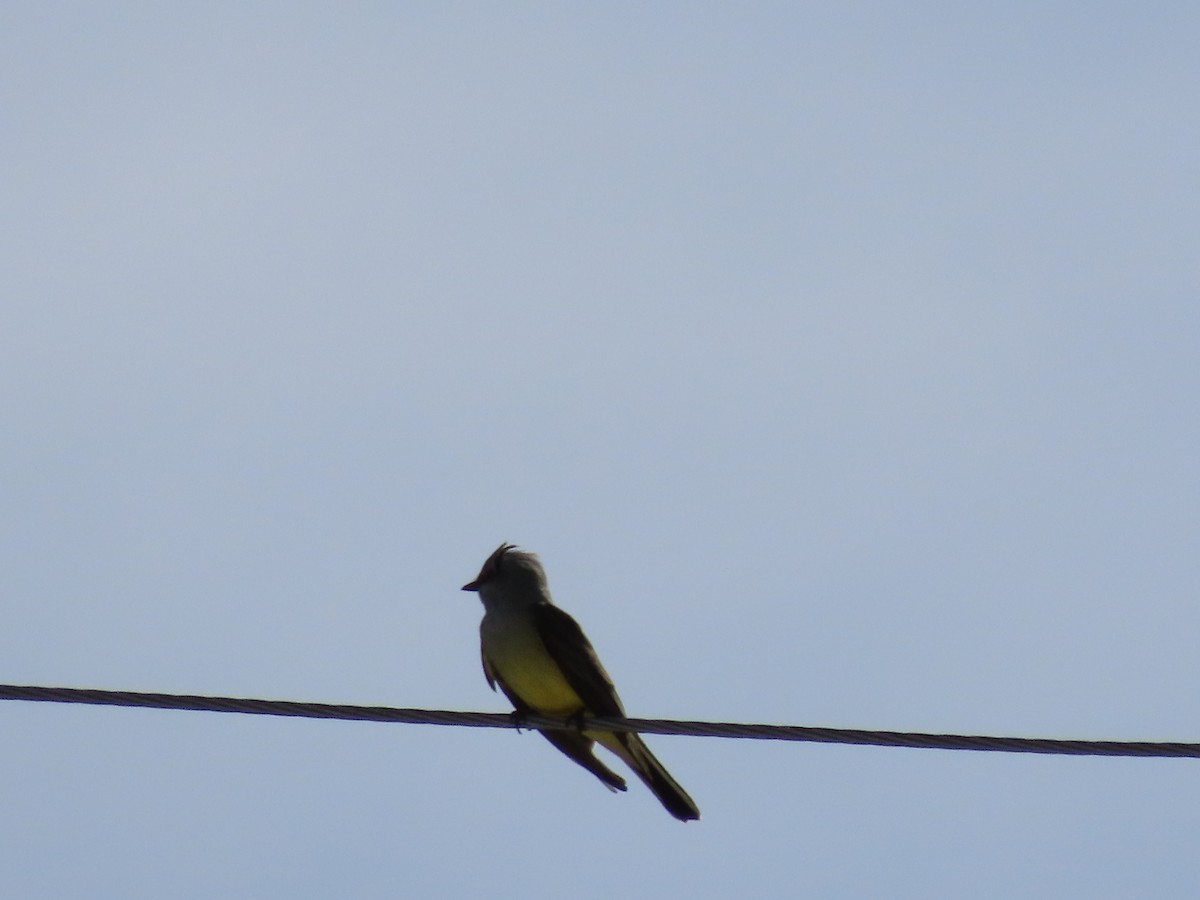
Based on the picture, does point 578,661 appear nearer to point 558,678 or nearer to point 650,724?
point 558,678

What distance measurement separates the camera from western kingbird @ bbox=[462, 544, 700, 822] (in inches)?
304

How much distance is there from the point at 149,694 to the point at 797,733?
6.96 feet

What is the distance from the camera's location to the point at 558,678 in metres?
7.97

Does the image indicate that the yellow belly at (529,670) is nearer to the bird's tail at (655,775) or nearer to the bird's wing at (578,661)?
the bird's wing at (578,661)

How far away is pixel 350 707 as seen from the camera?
209 inches

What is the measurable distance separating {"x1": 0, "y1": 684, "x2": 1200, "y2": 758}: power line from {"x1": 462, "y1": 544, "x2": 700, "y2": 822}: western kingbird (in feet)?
6.65

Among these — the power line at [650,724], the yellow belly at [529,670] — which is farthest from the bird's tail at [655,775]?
the power line at [650,724]

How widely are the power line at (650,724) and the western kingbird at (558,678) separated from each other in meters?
2.03

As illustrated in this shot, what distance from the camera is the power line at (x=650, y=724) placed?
4754 millimetres

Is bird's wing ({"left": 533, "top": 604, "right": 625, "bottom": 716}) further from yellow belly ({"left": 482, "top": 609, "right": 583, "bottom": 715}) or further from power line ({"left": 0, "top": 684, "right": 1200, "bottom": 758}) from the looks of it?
power line ({"left": 0, "top": 684, "right": 1200, "bottom": 758})

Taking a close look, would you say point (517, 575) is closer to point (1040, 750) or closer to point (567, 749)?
point (567, 749)

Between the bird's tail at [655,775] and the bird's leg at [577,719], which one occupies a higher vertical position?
the bird's leg at [577,719]

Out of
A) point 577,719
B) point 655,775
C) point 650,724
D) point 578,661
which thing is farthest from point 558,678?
point 650,724

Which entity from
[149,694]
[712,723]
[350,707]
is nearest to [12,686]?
[149,694]
